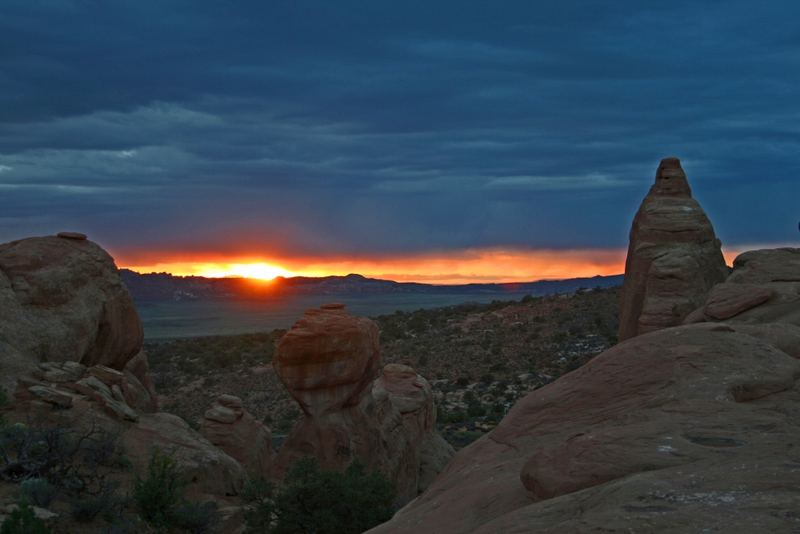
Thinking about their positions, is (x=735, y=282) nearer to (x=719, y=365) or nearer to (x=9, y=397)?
(x=719, y=365)

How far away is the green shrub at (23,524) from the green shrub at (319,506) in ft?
20.0

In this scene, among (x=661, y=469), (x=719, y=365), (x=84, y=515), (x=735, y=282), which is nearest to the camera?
(x=661, y=469)

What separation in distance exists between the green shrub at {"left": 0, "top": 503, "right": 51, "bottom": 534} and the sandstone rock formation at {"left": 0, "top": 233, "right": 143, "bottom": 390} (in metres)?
10.2

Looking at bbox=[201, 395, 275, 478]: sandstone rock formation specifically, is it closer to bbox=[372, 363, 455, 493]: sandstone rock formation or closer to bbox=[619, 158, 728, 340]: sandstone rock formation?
bbox=[372, 363, 455, 493]: sandstone rock formation

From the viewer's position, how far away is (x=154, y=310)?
176 metres

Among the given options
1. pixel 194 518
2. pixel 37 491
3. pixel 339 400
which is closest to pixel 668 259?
pixel 339 400

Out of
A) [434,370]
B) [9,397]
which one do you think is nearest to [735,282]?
[9,397]

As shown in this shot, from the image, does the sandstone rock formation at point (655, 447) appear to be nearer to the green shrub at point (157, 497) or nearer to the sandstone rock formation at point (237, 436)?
the green shrub at point (157, 497)

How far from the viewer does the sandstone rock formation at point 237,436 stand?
88.3ft

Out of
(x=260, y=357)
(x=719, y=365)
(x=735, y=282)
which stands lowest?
(x=260, y=357)

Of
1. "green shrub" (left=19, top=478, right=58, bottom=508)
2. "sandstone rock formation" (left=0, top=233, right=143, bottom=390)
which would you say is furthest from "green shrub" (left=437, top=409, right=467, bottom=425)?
"green shrub" (left=19, top=478, right=58, bottom=508)

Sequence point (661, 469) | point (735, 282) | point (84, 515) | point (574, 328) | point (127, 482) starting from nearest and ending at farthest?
point (661, 469) → point (84, 515) → point (127, 482) → point (735, 282) → point (574, 328)

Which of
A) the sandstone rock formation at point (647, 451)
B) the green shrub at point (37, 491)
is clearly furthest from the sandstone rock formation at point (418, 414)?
the sandstone rock formation at point (647, 451)

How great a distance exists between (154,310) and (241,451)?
512 feet
